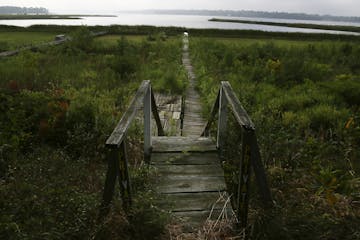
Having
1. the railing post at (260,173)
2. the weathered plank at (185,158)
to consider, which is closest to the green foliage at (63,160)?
the weathered plank at (185,158)

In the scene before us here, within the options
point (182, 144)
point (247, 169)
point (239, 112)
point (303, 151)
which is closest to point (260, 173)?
point (247, 169)

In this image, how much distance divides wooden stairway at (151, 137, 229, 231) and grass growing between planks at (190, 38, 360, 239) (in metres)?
0.33

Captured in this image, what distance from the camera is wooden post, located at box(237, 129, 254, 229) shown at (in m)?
2.95

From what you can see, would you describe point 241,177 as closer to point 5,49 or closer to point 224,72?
point 224,72

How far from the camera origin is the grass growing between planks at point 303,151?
10.4 ft

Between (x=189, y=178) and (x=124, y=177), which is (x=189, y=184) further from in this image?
(x=124, y=177)

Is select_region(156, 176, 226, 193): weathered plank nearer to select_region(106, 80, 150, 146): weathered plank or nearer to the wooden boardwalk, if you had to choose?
the wooden boardwalk

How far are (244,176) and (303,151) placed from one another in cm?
317

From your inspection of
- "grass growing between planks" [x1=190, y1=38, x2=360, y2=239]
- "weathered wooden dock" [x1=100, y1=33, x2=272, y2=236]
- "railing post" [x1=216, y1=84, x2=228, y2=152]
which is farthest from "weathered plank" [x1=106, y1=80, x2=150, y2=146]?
"grass growing between planks" [x1=190, y1=38, x2=360, y2=239]

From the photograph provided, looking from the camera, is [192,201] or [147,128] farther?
[147,128]

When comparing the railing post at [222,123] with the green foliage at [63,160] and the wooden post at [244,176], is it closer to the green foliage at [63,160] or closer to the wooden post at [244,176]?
the green foliage at [63,160]

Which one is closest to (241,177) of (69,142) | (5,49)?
(69,142)

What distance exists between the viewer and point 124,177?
2.94 metres

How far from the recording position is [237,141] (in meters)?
5.42
